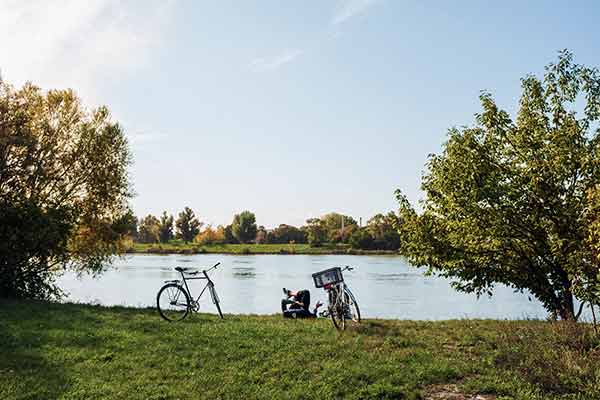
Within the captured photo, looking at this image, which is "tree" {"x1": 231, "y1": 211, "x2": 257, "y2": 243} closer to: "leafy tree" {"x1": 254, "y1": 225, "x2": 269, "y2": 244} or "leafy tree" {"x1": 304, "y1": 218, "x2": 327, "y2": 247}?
"leafy tree" {"x1": 254, "y1": 225, "x2": 269, "y2": 244}

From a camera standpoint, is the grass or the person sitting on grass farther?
the grass

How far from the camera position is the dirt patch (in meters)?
7.18

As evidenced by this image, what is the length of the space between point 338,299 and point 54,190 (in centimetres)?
1514

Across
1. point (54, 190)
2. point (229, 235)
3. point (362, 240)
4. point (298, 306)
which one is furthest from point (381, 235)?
point (298, 306)

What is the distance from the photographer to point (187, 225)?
10644 centimetres

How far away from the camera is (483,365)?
8.41 m

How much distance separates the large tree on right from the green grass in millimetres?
2579

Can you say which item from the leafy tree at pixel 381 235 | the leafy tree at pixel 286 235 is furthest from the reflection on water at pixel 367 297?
the leafy tree at pixel 286 235

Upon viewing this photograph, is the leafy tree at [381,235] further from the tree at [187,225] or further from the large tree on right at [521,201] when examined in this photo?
the large tree on right at [521,201]

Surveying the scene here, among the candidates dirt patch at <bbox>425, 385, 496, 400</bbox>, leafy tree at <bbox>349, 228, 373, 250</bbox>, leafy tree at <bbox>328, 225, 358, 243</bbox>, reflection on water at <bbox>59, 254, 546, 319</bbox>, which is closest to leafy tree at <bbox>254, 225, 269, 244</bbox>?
A: leafy tree at <bbox>328, 225, 358, 243</bbox>

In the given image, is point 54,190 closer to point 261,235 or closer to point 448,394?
point 448,394

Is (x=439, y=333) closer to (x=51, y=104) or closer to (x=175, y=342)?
(x=175, y=342)

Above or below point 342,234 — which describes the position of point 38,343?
below

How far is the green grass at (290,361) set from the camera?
24.3ft
